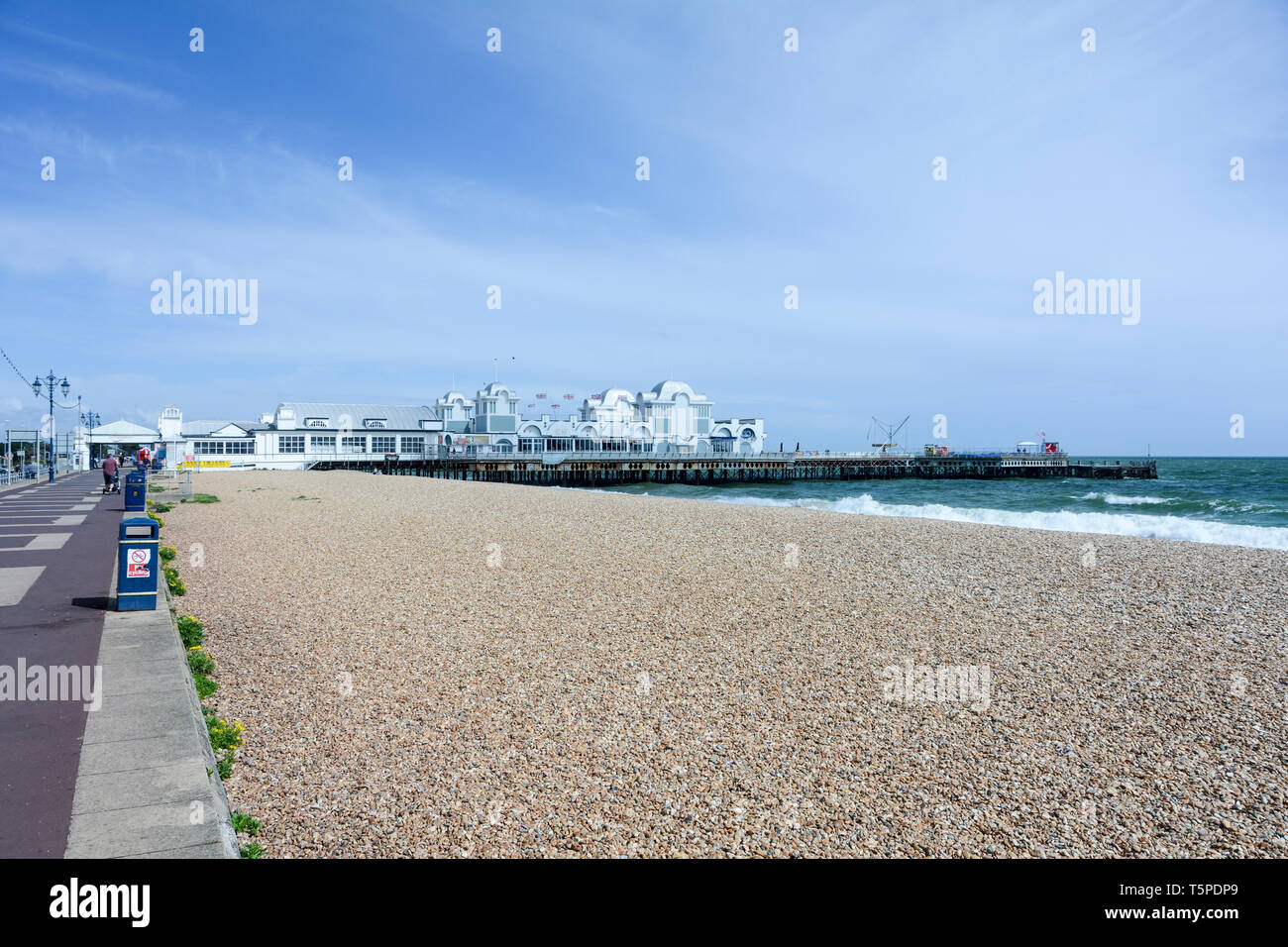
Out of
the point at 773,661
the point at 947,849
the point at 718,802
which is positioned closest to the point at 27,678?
the point at 718,802

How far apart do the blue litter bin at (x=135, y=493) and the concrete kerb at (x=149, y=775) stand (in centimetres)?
1490

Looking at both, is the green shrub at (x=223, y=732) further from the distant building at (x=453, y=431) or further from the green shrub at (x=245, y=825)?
the distant building at (x=453, y=431)

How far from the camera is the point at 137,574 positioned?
838cm

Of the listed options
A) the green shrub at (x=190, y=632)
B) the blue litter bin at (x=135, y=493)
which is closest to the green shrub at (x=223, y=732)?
the green shrub at (x=190, y=632)

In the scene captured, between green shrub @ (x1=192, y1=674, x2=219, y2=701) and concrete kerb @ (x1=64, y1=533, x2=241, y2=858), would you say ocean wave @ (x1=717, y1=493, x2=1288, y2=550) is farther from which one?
concrete kerb @ (x1=64, y1=533, x2=241, y2=858)

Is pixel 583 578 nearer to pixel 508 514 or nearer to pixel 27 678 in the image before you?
pixel 27 678

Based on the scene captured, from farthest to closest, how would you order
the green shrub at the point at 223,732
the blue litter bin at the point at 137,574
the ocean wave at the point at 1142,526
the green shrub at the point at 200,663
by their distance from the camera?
the ocean wave at the point at 1142,526, the blue litter bin at the point at 137,574, the green shrub at the point at 200,663, the green shrub at the point at 223,732

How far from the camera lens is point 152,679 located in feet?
19.5

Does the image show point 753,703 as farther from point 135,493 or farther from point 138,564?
point 135,493

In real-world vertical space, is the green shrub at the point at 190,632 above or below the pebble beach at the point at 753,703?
above

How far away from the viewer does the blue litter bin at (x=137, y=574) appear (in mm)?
8281

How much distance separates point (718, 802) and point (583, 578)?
701 centimetres
